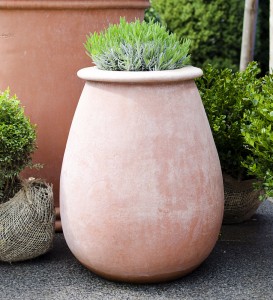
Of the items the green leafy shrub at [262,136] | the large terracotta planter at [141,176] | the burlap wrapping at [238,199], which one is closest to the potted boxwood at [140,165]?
the large terracotta planter at [141,176]

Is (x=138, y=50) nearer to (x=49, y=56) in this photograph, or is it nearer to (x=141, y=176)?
(x=141, y=176)

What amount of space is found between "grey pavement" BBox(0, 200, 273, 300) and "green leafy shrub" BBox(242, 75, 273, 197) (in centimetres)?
44

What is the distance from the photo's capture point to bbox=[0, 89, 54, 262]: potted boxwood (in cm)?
332

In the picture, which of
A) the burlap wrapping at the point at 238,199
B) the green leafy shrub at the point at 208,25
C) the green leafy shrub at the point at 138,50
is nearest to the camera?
the green leafy shrub at the point at 138,50

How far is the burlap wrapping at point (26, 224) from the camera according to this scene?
3375 millimetres

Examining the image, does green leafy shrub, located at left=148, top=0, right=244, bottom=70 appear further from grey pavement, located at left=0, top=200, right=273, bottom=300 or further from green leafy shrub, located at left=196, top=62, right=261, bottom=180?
grey pavement, located at left=0, top=200, right=273, bottom=300

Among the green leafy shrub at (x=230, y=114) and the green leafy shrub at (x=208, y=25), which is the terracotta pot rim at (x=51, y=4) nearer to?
the green leafy shrub at (x=230, y=114)

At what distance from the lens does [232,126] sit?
12.5 feet

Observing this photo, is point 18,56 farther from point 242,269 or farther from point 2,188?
point 242,269

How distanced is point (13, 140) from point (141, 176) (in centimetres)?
71

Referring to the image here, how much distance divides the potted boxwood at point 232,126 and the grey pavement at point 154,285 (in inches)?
13.1

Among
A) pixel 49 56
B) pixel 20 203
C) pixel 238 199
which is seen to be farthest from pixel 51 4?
pixel 238 199

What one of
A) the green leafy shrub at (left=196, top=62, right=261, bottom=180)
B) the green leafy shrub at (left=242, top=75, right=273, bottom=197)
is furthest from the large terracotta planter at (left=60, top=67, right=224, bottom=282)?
the green leafy shrub at (left=196, top=62, right=261, bottom=180)

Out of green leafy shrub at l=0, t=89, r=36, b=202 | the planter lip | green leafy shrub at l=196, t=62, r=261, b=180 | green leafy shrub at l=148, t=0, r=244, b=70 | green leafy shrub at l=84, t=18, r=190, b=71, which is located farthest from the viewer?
green leafy shrub at l=148, t=0, r=244, b=70
